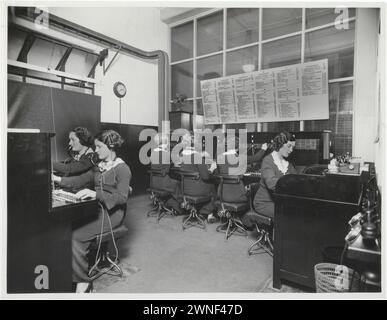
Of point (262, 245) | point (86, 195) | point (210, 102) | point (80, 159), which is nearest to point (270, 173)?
point (262, 245)

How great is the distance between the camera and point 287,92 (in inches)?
169

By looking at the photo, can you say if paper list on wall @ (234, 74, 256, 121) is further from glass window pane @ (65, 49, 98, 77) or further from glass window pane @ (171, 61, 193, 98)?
glass window pane @ (65, 49, 98, 77)

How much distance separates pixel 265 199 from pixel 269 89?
8.28 ft

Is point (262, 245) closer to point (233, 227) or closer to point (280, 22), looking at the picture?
point (233, 227)

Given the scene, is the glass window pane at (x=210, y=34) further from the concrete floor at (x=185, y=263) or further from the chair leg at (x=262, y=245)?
the chair leg at (x=262, y=245)

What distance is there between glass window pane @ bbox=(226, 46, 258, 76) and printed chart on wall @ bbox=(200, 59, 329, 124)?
250 millimetres

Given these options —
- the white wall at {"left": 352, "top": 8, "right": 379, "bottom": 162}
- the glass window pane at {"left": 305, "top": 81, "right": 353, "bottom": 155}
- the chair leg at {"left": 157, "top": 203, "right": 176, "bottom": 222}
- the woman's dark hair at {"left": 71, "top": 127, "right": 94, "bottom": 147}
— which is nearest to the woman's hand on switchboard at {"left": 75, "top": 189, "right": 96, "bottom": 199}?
the woman's dark hair at {"left": 71, "top": 127, "right": 94, "bottom": 147}

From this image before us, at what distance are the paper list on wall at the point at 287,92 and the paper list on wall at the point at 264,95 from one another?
3.4 inches

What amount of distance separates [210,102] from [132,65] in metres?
1.77

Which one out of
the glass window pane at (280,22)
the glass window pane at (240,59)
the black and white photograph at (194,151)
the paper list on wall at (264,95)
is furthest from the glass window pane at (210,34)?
the paper list on wall at (264,95)

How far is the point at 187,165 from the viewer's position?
376cm

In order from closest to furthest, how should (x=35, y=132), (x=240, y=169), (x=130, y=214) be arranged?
(x=35, y=132)
(x=240, y=169)
(x=130, y=214)
